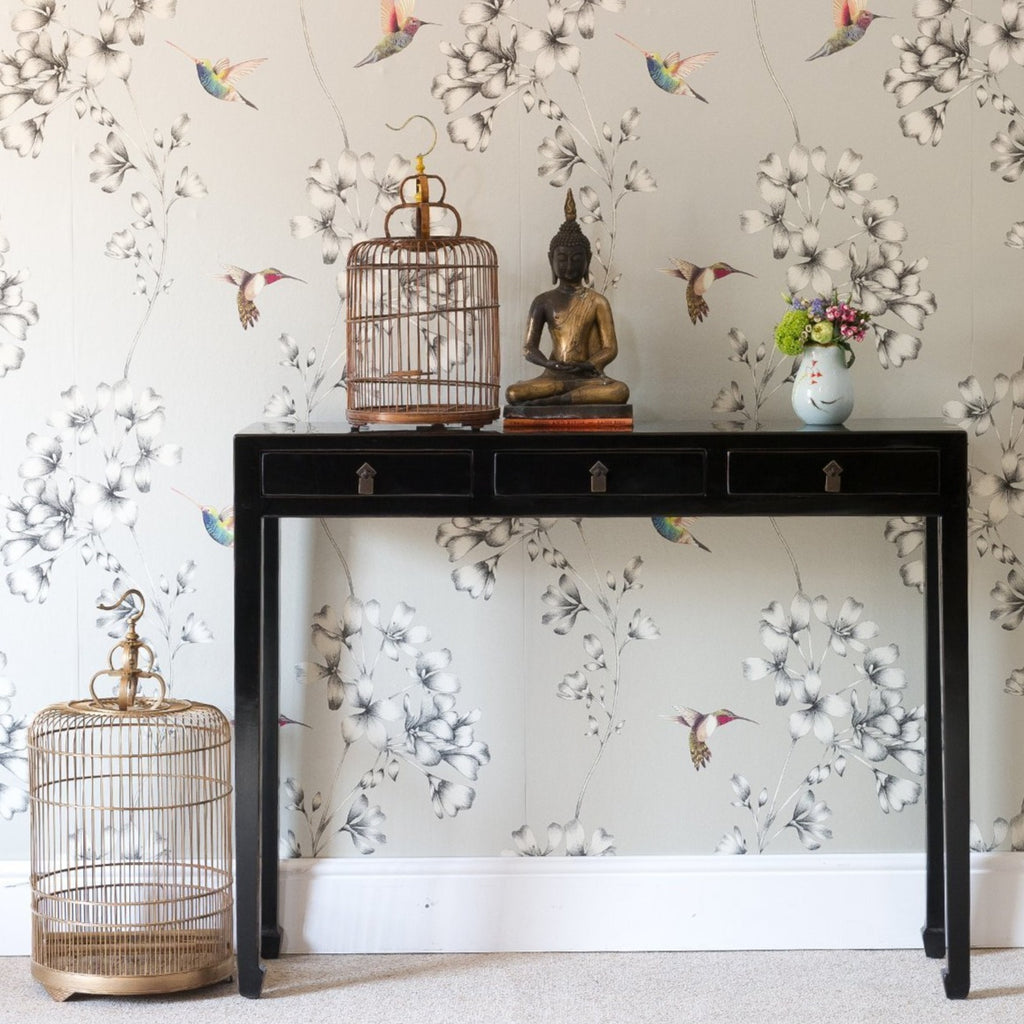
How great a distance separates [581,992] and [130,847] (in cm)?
103

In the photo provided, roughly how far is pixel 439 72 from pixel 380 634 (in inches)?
48.3

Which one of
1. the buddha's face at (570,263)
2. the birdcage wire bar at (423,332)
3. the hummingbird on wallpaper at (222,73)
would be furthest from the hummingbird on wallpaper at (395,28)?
the buddha's face at (570,263)

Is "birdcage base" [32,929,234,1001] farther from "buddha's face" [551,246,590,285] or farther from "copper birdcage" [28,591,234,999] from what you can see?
"buddha's face" [551,246,590,285]

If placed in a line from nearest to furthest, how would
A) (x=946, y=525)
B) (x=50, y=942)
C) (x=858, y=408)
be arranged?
1. (x=946, y=525)
2. (x=50, y=942)
3. (x=858, y=408)


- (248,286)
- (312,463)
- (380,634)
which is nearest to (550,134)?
(248,286)

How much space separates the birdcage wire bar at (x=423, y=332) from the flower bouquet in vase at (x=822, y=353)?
2.00 ft

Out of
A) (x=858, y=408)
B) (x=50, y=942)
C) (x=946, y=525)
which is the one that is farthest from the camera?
(x=858, y=408)

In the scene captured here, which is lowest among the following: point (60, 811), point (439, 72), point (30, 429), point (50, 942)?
point (50, 942)

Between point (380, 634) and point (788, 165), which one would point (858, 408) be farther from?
point (380, 634)

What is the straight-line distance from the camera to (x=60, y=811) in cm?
288

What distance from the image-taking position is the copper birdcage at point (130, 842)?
2.66 m

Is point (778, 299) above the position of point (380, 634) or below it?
above

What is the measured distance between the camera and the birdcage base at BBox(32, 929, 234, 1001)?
2.60m

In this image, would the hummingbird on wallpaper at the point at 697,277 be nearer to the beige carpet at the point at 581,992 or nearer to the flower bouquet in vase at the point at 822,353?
the flower bouquet in vase at the point at 822,353
